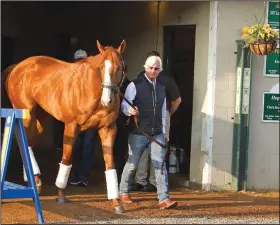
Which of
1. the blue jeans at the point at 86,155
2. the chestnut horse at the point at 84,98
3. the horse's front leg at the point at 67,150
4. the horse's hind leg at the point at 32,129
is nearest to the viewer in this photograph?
the chestnut horse at the point at 84,98

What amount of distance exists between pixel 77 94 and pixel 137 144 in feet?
3.32

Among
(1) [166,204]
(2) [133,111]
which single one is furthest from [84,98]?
(1) [166,204]

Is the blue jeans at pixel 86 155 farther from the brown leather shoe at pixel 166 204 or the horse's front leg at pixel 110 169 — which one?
the brown leather shoe at pixel 166 204

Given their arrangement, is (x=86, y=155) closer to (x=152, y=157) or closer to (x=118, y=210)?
(x=152, y=157)

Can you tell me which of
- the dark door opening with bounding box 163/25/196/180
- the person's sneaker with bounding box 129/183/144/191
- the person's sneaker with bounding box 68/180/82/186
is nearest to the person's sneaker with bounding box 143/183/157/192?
the person's sneaker with bounding box 129/183/144/191

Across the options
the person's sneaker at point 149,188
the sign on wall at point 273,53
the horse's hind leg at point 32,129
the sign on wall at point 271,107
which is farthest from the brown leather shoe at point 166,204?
the sign on wall at point 273,53

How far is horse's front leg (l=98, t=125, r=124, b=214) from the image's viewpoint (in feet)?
23.3

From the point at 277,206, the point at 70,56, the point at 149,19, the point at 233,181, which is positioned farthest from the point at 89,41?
the point at 277,206

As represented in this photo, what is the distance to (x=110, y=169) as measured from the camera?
7133 mm

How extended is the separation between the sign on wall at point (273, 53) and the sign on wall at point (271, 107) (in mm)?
329

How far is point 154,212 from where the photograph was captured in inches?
288

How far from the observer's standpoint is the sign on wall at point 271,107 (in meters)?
9.27

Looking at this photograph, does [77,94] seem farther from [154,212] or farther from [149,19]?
[149,19]

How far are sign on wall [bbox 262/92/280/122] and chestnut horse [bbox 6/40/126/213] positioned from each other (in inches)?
118
